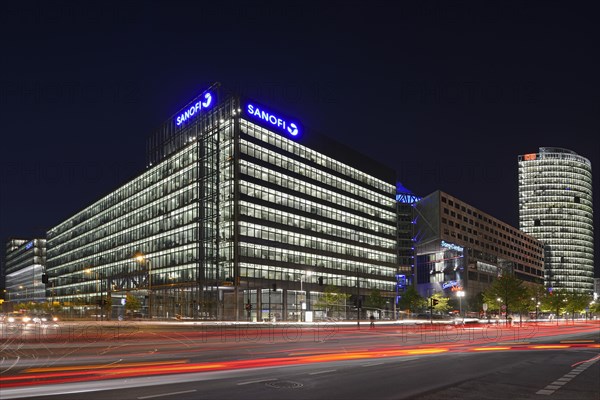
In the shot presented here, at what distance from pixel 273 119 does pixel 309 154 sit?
12.7 m

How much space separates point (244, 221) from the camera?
9456cm

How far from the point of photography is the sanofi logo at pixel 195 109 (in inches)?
4060

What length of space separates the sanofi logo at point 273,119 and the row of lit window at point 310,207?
40.4 feet

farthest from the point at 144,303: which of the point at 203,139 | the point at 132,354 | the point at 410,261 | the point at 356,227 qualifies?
the point at 132,354

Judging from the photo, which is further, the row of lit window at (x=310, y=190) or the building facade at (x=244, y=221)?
the row of lit window at (x=310, y=190)

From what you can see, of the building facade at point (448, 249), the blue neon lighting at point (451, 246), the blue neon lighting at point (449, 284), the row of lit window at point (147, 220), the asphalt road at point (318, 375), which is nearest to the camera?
the asphalt road at point (318, 375)

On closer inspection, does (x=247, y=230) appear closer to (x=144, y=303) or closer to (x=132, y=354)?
(x=144, y=303)

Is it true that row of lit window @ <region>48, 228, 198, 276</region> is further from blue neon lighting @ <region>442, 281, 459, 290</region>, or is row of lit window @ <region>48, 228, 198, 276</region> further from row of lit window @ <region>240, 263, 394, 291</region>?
blue neon lighting @ <region>442, 281, 459, 290</region>

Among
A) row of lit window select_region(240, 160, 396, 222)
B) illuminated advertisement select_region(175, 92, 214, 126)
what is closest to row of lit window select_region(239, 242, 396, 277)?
row of lit window select_region(240, 160, 396, 222)

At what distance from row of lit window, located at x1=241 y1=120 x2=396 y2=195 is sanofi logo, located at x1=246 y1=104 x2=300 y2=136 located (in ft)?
5.66

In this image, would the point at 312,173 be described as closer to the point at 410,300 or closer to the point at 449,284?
the point at 410,300

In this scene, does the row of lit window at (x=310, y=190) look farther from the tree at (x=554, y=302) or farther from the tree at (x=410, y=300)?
the tree at (x=554, y=302)

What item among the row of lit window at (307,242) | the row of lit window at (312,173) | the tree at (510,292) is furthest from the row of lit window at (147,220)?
the tree at (510,292)

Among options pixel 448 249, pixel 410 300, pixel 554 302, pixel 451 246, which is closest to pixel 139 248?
pixel 410 300
